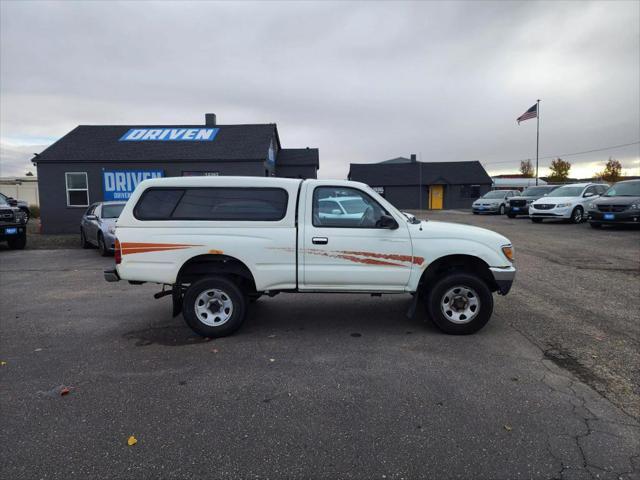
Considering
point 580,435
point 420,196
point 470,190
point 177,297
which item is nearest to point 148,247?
point 177,297

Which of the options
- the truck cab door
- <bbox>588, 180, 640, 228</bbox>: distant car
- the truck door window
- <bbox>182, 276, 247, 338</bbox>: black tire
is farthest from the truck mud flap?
<bbox>588, 180, 640, 228</bbox>: distant car

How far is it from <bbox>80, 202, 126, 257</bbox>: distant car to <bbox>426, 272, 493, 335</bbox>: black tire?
897cm

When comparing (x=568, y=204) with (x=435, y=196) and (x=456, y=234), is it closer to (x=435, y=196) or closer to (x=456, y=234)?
(x=456, y=234)

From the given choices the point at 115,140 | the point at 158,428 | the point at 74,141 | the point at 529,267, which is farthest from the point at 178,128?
the point at 158,428

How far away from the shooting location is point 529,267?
31.3 feet

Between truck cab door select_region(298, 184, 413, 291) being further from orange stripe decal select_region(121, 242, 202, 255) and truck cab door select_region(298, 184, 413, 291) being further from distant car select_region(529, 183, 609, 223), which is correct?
distant car select_region(529, 183, 609, 223)

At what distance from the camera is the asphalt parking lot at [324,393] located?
2.83 metres

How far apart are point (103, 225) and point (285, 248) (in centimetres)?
867

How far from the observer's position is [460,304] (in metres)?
5.22

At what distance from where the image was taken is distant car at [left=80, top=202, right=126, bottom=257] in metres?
11.6

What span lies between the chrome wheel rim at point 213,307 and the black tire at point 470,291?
7.97 ft

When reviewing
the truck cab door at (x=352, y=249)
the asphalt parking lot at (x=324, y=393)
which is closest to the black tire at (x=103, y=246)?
the asphalt parking lot at (x=324, y=393)

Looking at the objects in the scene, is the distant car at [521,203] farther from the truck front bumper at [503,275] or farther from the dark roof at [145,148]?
the truck front bumper at [503,275]

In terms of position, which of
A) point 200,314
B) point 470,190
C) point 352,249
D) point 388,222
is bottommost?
point 200,314
